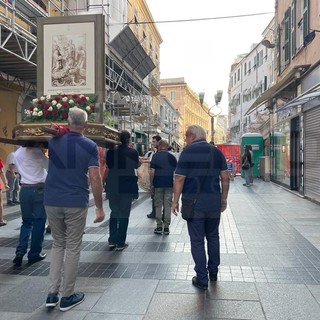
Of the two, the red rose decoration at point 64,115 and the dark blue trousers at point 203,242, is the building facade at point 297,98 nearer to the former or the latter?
the dark blue trousers at point 203,242

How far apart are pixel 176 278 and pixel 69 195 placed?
1665 millimetres

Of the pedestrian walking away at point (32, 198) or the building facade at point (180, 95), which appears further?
the building facade at point (180, 95)

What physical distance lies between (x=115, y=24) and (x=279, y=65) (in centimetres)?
746

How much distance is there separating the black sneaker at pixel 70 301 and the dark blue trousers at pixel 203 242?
4.13 feet

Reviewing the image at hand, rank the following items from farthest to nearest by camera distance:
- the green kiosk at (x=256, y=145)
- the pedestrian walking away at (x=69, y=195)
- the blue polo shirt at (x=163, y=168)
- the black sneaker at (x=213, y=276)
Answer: the green kiosk at (x=256, y=145) < the blue polo shirt at (x=163, y=168) < the black sneaker at (x=213, y=276) < the pedestrian walking away at (x=69, y=195)

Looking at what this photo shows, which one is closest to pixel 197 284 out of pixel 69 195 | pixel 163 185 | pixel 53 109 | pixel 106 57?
pixel 69 195

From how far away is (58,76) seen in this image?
7.18 metres

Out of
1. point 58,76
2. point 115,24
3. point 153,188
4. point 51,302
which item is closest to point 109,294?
point 51,302

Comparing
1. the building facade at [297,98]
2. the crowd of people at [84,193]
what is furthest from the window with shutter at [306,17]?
the crowd of people at [84,193]

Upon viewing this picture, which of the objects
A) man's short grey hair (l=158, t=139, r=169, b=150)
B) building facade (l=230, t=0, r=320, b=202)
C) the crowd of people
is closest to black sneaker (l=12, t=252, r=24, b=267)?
the crowd of people

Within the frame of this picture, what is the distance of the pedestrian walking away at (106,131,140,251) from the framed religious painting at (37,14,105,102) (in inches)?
65.5

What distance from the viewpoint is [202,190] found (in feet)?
14.4

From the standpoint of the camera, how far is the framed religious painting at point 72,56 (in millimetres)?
7129

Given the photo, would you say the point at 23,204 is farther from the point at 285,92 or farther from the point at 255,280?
the point at 285,92
